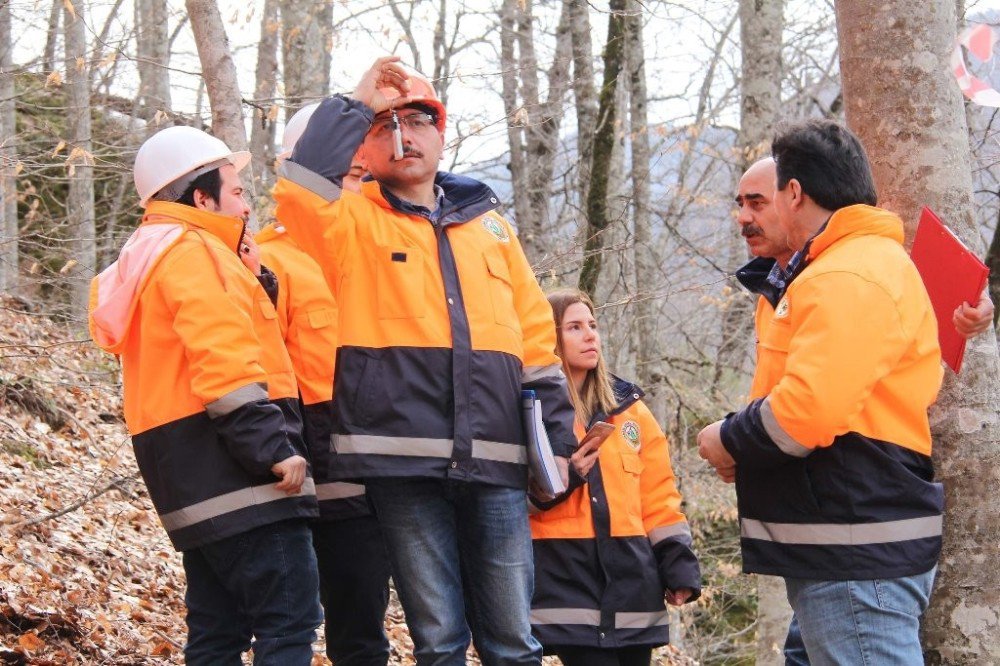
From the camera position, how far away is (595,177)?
27.4ft

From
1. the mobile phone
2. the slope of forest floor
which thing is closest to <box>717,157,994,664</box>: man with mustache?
the mobile phone

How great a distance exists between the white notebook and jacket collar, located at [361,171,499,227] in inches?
25.9

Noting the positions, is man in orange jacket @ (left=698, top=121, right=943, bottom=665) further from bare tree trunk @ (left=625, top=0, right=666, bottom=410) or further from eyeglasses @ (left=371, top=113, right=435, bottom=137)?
bare tree trunk @ (left=625, top=0, right=666, bottom=410)

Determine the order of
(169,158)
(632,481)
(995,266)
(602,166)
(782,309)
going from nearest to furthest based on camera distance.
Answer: (782,309) < (169,158) < (632,481) < (995,266) < (602,166)

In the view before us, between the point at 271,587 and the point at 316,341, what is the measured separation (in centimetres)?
101

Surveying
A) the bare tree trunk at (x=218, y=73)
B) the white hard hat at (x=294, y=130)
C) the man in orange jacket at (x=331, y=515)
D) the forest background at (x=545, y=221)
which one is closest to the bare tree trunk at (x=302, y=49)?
the forest background at (x=545, y=221)

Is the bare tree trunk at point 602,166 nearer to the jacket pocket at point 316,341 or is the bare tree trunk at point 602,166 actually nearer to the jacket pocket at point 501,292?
the jacket pocket at point 316,341

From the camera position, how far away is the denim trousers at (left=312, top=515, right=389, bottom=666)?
423 centimetres

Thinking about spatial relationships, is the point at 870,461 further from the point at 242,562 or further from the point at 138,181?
the point at 138,181

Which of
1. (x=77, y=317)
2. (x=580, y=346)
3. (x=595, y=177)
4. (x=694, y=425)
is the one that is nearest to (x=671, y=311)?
(x=694, y=425)

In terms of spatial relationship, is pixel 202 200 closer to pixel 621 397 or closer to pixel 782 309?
pixel 621 397

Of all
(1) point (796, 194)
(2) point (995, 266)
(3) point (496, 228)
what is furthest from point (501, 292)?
(2) point (995, 266)

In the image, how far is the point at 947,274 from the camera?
11.8 ft

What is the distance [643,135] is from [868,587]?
761cm
